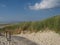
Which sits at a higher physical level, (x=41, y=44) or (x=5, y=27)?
(x=5, y=27)

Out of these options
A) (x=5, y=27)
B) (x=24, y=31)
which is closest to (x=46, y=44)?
(x=24, y=31)

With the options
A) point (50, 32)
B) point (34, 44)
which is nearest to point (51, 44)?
point (34, 44)

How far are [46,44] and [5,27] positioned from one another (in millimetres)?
10825

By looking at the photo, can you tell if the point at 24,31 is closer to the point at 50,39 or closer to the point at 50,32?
the point at 50,32

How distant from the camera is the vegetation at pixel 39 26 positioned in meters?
20.9

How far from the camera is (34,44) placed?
50.8ft

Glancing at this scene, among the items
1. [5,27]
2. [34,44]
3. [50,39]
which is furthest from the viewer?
[5,27]

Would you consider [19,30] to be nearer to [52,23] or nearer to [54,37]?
[52,23]

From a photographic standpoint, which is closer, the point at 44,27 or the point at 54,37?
the point at 54,37

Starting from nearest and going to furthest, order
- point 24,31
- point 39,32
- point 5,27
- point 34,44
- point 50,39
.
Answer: point 34,44 < point 50,39 < point 39,32 < point 24,31 < point 5,27

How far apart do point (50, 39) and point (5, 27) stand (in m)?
9.57

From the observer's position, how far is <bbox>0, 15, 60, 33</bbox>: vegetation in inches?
823

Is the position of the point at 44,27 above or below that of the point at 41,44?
above

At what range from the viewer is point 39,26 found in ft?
73.5
